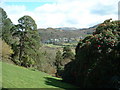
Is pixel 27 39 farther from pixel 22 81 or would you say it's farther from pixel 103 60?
Result: pixel 103 60

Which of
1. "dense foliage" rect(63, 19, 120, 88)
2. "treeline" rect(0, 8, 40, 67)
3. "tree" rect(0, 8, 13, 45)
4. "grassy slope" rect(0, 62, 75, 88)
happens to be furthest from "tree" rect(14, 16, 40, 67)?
"dense foliage" rect(63, 19, 120, 88)

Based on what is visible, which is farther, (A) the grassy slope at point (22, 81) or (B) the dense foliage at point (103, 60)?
(A) the grassy slope at point (22, 81)

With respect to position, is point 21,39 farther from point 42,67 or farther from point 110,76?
point 110,76

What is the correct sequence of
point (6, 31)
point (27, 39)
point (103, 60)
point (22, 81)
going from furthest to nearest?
1. point (6, 31)
2. point (27, 39)
3. point (22, 81)
4. point (103, 60)

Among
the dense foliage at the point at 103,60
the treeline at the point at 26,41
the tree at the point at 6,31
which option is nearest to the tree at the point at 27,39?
the treeline at the point at 26,41


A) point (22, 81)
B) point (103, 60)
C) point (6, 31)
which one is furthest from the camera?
point (6, 31)

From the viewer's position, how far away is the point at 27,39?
2816cm

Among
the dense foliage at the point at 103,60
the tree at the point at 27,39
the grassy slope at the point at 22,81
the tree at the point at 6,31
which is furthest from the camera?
the tree at the point at 6,31

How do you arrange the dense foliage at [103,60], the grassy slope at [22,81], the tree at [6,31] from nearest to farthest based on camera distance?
the dense foliage at [103,60], the grassy slope at [22,81], the tree at [6,31]

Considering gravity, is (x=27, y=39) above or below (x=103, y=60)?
above

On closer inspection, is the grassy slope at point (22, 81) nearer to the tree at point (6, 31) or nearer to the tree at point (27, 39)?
the tree at point (27, 39)

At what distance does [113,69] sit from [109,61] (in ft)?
1.85

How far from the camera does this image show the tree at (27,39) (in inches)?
1084

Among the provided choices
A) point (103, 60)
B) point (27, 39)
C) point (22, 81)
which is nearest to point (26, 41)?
point (27, 39)
